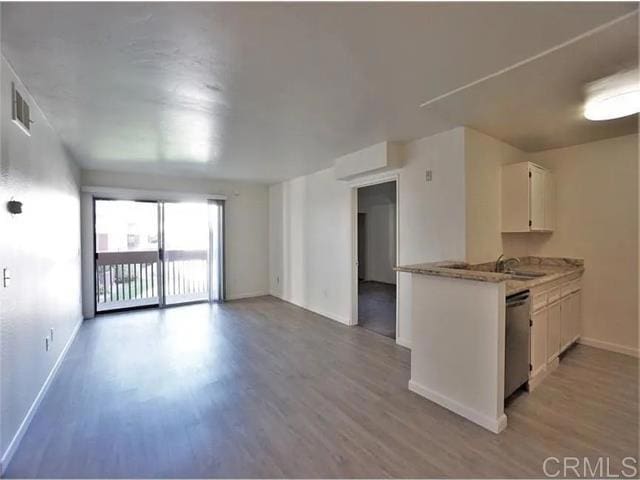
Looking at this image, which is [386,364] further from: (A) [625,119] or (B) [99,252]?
(B) [99,252]

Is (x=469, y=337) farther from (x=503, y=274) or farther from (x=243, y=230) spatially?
(x=243, y=230)

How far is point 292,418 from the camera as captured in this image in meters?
2.28

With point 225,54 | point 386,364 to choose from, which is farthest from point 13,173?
point 386,364

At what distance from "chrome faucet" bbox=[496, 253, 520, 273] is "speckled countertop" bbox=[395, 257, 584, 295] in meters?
0.06

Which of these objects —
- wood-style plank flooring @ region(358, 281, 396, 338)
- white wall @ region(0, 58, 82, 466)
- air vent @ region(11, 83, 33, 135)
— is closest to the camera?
white wall @ region(0, 58, 82, 466)

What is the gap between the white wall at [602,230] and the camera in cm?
338

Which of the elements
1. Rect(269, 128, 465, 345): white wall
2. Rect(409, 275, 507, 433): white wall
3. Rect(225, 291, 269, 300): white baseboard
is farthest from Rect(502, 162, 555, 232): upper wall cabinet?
Rect(225, 291, 269, 300): white baseboard

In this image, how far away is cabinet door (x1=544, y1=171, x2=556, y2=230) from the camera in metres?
3.68

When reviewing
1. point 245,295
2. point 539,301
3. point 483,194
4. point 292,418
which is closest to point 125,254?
point 245,295

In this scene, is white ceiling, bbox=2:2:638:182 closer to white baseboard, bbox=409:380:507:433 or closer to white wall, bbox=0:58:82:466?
white wall, bbox=0:58:82:466

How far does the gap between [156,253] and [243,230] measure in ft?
5.49

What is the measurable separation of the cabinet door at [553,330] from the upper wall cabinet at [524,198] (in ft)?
2.85

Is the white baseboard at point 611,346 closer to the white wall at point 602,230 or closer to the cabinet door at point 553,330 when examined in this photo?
the white wall at point 602,230

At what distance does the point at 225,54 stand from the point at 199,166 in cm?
330
